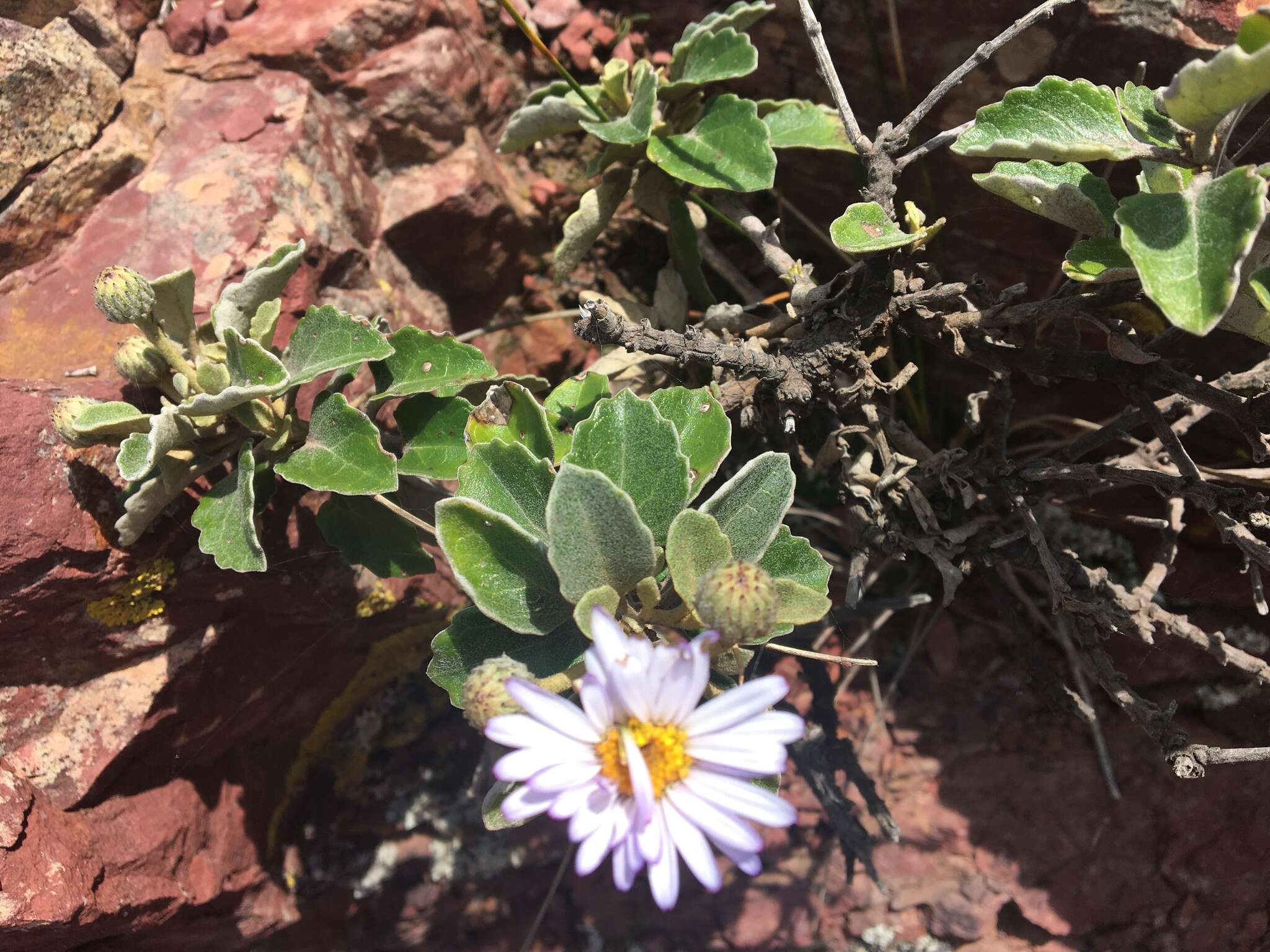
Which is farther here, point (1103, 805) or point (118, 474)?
point (1103, 805)

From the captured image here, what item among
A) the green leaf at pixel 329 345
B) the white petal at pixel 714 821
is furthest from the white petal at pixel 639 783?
the green leaf at pixel 329 345

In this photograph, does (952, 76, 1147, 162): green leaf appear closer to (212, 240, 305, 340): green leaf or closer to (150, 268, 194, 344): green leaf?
(212, 240, 305, 340): green leaf

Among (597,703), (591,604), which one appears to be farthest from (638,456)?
(597,703)

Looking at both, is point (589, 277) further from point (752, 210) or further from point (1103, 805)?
point (1103, 805)

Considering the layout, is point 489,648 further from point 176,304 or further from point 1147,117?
point 1147,117

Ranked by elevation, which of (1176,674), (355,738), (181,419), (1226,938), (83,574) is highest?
(181,419)

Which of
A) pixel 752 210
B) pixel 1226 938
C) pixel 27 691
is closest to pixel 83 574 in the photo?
pixel 27 691

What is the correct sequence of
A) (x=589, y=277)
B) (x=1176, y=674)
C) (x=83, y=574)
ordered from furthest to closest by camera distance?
1. (x=589, y=277)
2. (x=1176, y=674)
3. (x=83, y=574)
